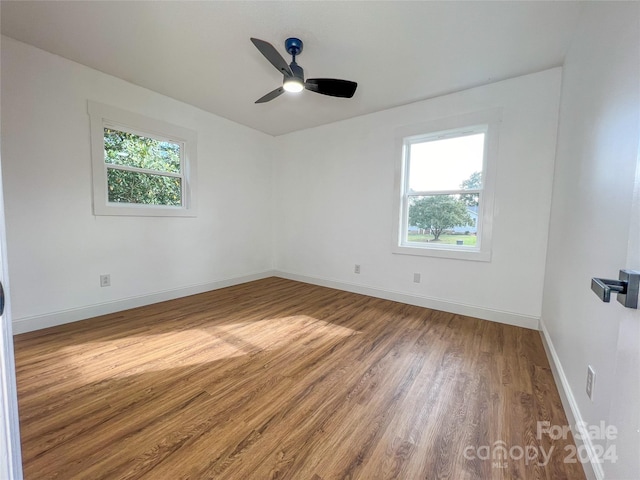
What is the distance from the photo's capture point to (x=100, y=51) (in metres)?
2.46

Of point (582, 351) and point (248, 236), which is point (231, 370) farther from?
point (248, 236)

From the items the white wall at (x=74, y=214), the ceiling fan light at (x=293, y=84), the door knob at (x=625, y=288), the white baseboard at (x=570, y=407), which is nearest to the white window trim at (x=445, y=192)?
the white baseboard at (x=570, y=407)

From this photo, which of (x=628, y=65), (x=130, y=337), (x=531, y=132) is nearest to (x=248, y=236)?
(x=130, y=337)

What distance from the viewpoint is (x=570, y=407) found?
1.47m

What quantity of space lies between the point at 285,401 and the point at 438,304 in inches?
93.5

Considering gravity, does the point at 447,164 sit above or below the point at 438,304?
above

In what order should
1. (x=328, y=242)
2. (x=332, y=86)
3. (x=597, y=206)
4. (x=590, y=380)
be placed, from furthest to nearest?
(x=328, y=242) < (x=332, y=86) < (x=597, y=206) < (x=590, y=380)

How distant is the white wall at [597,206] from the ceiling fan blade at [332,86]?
161 centimetres

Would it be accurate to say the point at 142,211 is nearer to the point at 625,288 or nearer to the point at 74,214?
the point at 74,214

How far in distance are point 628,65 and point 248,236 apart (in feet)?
14.3

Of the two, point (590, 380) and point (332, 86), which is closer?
point (590, 380)

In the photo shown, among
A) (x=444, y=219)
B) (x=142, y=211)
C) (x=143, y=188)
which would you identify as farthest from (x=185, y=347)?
(x=444, y=219)

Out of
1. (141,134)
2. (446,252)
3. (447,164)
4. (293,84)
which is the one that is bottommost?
(446,252)

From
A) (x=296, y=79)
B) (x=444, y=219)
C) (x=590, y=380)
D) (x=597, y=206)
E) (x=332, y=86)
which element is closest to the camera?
(x=590, y=380)
